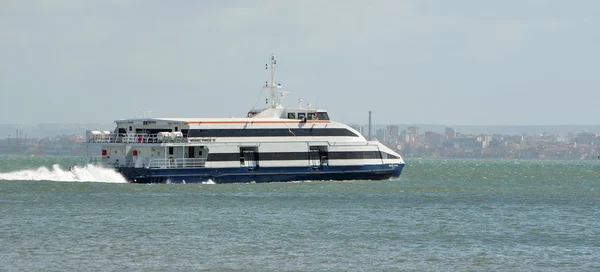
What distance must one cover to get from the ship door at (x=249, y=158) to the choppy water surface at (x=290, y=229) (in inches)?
73.5

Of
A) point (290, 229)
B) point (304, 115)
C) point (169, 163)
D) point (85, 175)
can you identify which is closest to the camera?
point (290, 229)

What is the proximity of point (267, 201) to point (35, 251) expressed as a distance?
64.8 feet

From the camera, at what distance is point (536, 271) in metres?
29.7

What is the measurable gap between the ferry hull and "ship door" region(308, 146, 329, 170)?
0.25m

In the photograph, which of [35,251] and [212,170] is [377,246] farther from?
[212,170]

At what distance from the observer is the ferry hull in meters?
60.6

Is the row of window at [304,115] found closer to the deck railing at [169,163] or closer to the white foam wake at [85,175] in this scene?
the deck railing at [169,163]

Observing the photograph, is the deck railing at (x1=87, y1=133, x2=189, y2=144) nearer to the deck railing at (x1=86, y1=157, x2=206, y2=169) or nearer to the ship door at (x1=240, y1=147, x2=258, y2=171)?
the deck railing at (x1=86, y1=157, x2=206, y2=169)

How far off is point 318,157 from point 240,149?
16.5ft

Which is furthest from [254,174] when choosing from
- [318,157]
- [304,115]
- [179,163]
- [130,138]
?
[130,138]

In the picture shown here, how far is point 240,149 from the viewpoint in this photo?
62.3 metres

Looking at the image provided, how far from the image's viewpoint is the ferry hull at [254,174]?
6059 centimetres

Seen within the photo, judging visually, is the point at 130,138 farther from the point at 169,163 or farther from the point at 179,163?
the point at 179,163

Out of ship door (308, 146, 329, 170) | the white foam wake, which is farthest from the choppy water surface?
ship door (308, 146, 329, 170)
